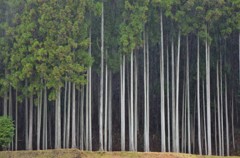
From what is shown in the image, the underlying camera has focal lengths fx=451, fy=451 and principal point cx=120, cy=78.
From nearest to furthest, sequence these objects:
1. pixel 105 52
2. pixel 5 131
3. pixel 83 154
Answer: pixel 83 154, pixel 5 131, pixel 105 52

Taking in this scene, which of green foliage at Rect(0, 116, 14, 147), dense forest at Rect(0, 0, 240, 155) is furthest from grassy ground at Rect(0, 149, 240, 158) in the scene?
dense forest at Rect(0, 0, 240, 155)

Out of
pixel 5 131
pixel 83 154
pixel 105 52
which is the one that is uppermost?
pixel 105 52

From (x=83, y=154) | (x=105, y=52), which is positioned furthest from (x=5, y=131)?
(x=105, y=52)

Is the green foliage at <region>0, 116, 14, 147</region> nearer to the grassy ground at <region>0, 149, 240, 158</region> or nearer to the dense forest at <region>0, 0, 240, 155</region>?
the grassy ground at <region>0, 149, 240, 158</region>

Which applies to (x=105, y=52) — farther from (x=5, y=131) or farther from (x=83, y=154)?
(x=5, y=131)

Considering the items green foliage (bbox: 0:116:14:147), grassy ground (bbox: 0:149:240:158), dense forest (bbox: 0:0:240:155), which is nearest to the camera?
grassy ground (bbox: 0:149:240:158)

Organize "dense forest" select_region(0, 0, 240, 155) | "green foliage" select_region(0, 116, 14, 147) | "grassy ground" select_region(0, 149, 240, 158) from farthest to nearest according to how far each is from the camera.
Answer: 1. "dense forest" select_region(0, 0, 240, 155)
2. "green foliage" select_region(0, 116, 14, 147)
3. "grassy ground" select_region(0, 149, 240, 158)

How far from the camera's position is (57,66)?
24.0 m

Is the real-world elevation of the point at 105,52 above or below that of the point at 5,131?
above

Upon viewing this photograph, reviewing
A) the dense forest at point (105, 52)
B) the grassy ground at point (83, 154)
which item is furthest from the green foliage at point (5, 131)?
the dense forest at point (105, 52)

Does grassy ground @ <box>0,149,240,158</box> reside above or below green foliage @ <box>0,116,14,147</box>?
below

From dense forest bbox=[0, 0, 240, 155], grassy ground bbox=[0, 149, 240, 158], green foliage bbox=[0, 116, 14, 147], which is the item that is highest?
dense forest bbox=[0, 0, 240, 155]

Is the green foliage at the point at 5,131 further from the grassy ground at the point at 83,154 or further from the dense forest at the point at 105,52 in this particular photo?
the dense forest at the point at 105,52

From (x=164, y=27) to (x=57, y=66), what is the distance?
23.1 feet
